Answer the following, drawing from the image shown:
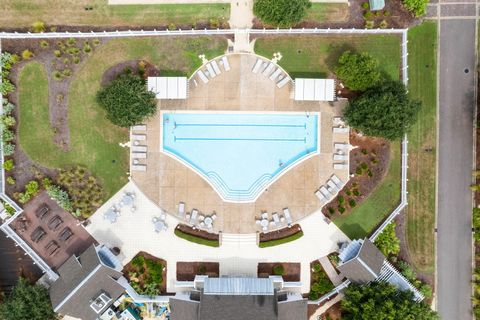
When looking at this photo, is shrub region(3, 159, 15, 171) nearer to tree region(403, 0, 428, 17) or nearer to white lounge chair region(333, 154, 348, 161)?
white lounge chair region(333, 154, 348, 161)

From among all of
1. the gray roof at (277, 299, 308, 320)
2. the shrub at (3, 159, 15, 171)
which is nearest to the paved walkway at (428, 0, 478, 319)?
the gray roof at (277, 299, 308, 320)

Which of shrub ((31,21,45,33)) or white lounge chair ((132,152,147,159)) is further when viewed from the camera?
white lounge chair ((132,152,147,159))

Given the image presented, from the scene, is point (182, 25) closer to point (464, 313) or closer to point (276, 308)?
point (276, 308)

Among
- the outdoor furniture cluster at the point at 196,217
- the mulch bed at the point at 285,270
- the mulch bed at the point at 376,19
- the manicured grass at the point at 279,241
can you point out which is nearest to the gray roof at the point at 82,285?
the outdoor furniture cluster at the point at 196,217

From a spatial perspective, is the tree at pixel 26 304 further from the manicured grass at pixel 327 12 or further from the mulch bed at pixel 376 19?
the manicured grass at pixel 327 12

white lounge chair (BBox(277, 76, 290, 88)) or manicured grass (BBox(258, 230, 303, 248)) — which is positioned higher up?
white lounge chair (BBox(277, 76, 290, 88))

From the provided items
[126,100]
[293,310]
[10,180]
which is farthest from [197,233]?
[10,180]
